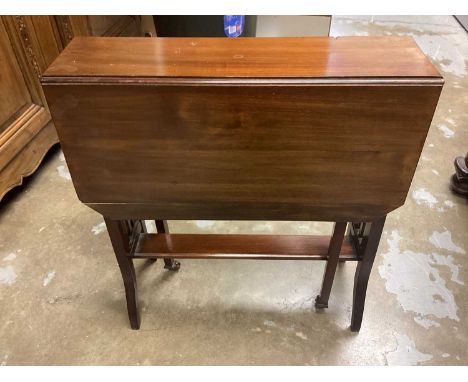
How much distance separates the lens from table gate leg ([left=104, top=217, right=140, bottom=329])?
1110 mm

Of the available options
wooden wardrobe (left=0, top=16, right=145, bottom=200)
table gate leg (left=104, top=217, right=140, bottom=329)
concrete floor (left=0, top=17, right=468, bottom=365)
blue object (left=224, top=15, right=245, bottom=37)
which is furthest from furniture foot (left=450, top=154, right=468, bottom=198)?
wooden wardrobe (left=0, top=16, right=145, bottom=200)

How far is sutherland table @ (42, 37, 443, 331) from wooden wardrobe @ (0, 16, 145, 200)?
102 centimetres

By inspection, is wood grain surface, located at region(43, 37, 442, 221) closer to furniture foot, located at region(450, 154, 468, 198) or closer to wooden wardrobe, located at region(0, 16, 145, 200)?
wooden wardrobe, located at region(0, 16, 145, 200)

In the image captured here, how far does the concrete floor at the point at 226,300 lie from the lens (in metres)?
1.29

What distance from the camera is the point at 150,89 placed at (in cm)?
78

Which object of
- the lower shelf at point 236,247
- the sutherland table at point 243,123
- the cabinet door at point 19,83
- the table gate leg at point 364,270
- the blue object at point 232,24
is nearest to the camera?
the sutherland table at point 243,123

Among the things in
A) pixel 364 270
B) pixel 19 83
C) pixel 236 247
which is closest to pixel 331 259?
pixel 364 270

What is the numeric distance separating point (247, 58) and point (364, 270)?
2.45 feet

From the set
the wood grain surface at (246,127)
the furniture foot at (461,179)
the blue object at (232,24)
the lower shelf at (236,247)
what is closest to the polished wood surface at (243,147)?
the wood grain surface at (246,127)

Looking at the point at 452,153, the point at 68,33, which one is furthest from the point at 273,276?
the point at 68,33

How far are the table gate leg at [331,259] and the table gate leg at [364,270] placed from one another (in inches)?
2.9

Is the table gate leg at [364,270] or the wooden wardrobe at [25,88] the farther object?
the wooden wardrobe at [25,88]

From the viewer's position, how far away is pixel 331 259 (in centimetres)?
121

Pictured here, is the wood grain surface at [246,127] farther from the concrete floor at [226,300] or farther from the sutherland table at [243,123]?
the concrete floor at [226,300]
